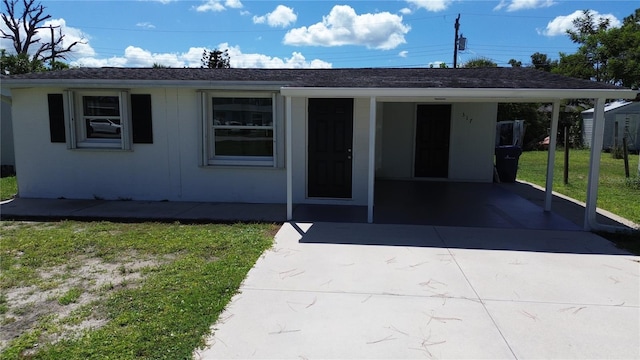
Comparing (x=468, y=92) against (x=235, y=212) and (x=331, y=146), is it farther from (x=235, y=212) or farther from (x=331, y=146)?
(x=235, y=212)

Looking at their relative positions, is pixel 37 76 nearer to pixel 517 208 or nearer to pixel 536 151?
pixel 517 208

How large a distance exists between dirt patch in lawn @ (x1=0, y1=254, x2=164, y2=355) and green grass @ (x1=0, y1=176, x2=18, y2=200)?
18.1 feet

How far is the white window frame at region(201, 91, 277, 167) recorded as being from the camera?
850 centimetres

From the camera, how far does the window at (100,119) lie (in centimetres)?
870

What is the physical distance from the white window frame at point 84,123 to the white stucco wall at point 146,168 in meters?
0.16

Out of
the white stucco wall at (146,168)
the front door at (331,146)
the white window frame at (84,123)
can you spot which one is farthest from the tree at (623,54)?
the white window frame at (84,123)

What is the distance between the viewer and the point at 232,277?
15.0ft

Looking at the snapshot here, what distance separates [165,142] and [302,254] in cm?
478

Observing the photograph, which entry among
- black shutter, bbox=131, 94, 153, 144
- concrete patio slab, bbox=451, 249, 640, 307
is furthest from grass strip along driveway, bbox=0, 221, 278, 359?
concrete patio slab, bbox=451, 249, 640, 307

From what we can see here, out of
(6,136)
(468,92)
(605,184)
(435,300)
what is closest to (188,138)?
(468,92)

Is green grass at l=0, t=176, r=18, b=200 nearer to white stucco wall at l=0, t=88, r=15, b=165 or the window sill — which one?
white stucco wall at l=0, t=88, r=15, b=165

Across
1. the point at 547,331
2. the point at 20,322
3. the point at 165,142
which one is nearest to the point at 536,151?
the point at 165,142

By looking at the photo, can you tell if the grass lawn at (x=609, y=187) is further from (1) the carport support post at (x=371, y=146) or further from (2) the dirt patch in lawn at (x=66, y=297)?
(2) the dirt patch in lawn at (x=66, y=297)

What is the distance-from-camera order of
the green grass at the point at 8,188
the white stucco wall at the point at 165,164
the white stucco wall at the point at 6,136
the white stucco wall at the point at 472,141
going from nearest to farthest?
the white stucco wall at the point at 165,164
the green grass at the point at 8,188
the white stucco wall at the point at 472,141
the white stucco wall at the point at 6,136
